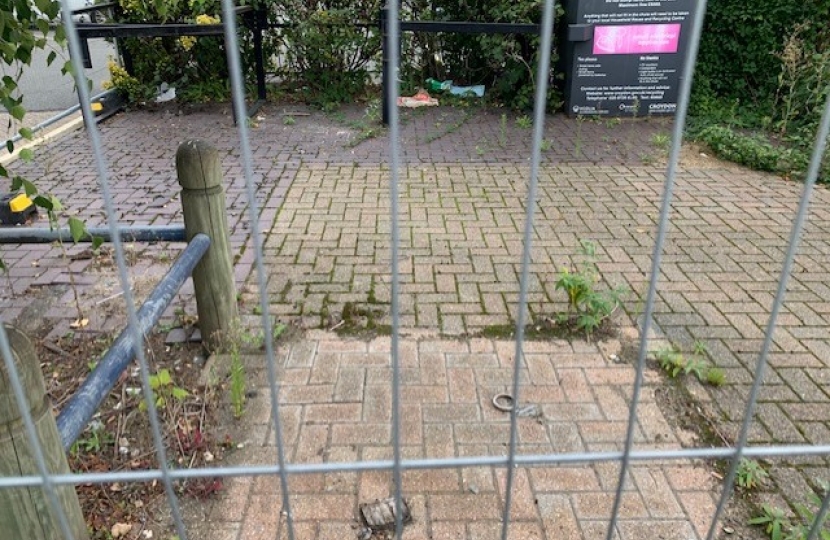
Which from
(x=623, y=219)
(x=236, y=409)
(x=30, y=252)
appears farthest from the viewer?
(x=623, y=219)

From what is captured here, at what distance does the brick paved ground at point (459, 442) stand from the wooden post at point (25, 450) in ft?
2.06

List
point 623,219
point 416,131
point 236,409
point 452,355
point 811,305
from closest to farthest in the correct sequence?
point 236,409
point 452,355
point 811,305
point 623,219
point 416,131

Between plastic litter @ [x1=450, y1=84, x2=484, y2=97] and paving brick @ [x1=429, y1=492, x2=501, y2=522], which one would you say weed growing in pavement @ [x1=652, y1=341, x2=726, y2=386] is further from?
plastic litter @ [x1=450, y1=84, x2=484, y2=97]

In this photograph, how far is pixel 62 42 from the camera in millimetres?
2277

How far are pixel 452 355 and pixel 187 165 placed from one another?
4.93 ft

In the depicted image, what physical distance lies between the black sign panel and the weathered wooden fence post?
6034 millimetres

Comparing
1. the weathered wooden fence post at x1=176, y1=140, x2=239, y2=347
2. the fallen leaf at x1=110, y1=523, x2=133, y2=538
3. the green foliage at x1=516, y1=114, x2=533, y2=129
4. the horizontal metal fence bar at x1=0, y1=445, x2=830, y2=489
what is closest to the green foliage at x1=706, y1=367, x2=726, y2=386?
the horizontal metal fence bar at x1=0, y1=445, x2=830, y2=489

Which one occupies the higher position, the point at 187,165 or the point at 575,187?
the point at 187,165

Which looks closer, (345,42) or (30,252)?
(30,252)

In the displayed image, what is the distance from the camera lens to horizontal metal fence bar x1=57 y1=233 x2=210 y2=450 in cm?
171

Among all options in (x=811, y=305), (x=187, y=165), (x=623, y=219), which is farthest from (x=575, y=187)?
Result: (x=187, y=165)

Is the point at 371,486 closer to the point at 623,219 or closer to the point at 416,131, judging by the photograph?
the point at 623,219

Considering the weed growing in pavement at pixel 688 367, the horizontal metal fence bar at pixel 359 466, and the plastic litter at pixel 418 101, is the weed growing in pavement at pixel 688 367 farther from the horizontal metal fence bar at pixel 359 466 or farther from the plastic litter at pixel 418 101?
the plastic litter at pixel 418 101

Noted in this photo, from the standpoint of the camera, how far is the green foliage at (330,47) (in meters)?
8.85
